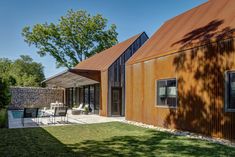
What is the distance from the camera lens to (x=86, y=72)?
17953mm

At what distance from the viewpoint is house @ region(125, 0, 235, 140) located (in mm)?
8398

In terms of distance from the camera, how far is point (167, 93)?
456 inches

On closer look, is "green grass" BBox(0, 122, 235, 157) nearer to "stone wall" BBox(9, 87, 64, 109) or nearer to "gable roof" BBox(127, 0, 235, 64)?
"gable roof" BBox(127, 0, 235, 64)

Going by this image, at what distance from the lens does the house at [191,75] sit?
840cm

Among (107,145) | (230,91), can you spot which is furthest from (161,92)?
(107,145)

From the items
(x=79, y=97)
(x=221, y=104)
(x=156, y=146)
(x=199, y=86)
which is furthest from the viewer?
(x=79, y=97)

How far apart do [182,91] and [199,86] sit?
1079 mm

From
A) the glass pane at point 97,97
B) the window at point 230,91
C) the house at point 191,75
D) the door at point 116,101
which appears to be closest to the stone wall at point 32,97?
the glass pane at point 97,97

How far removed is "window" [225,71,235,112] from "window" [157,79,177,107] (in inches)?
117

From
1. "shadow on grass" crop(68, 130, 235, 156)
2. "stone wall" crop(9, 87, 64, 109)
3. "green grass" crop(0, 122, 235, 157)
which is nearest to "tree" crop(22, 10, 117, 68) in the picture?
"stone wall" crop(9, 87, 64, 109)

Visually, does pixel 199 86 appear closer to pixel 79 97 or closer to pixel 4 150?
pixel 4 150

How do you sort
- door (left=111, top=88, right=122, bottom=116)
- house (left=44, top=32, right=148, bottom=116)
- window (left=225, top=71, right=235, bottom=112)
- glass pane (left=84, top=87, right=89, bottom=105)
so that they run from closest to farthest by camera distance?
window (left=225, top=71, right=235, bottom=112), house (left=44, top=32, right=148, bottom=116), door (left=111, top=88, right=122, bottom=116), glass pane (left=84, top=87, right=89, bottom=105)

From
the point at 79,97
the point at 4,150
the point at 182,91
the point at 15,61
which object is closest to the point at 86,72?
the point at 79,97

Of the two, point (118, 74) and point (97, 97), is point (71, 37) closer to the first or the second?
point (97, 97)
